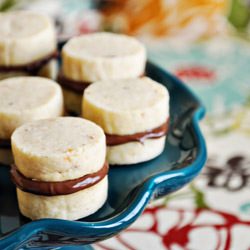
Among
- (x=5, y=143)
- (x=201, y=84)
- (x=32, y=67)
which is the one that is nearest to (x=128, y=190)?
(x=5, y=143)

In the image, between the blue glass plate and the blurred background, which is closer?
the blue glass plate

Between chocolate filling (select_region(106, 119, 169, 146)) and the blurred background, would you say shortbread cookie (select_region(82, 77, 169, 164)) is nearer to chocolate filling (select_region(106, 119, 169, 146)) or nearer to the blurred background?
chocolate filling (select_region(106, 119, 169, 146))

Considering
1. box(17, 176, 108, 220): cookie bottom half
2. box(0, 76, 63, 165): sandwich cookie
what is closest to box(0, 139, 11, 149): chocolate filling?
box(0, 76, 63, 165): sandwich cookie

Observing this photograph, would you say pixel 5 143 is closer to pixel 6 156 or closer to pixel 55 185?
pixel 6 156

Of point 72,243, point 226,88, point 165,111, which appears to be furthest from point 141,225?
point 226,88

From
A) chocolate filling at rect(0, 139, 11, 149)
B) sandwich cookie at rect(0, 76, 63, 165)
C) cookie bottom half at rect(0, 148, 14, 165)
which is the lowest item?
cookie bottom half at rect(0, 148, 14, 165)

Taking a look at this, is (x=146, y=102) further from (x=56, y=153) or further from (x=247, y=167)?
(x=247, y=167)
